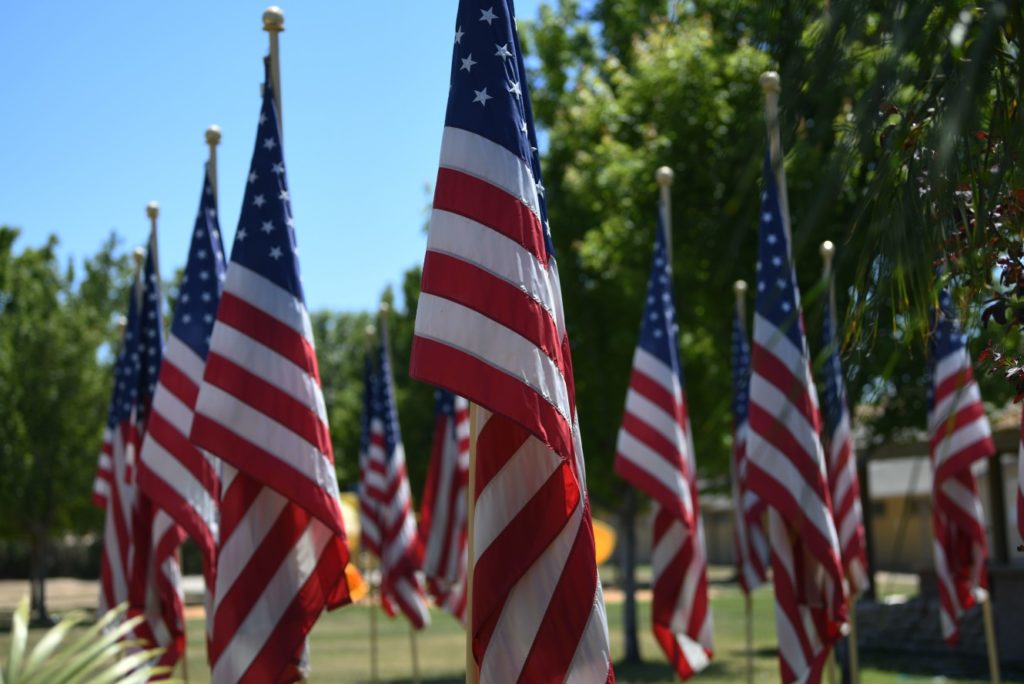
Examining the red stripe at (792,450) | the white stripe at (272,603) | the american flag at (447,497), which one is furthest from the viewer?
the american flag at (447,497)

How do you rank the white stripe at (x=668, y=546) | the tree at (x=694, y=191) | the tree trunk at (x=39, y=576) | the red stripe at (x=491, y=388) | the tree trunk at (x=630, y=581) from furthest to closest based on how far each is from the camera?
the tree trunk at (x=39, y=576) < the tree trunk at (x=630, y=581) < the white stripe at (x=668, y=546) < the red stripe at (x=491, y=388) < the tree at (x=694, y=191)

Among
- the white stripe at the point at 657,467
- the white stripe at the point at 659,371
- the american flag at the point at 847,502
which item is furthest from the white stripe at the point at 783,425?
the american flag at the point at 847,502

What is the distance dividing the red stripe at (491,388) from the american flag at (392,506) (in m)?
11.3

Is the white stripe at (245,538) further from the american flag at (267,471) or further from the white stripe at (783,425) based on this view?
the white stripe at (783,425)

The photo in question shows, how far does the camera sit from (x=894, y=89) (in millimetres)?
2848

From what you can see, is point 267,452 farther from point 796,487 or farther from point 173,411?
point 796,487

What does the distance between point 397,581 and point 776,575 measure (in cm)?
766

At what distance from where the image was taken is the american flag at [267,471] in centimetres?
707


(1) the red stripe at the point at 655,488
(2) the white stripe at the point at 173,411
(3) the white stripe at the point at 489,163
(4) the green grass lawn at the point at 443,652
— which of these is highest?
(3) the white stripe at the point at 489,163

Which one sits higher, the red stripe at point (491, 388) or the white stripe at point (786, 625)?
the red stripe at point (491, 388)

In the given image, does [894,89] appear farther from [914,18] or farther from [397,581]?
[397,581]

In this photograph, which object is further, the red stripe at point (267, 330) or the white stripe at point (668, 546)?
the white stripe at point (668, 546)

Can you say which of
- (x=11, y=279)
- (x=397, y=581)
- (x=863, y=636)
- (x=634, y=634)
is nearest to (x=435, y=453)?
(x=397, y=581)

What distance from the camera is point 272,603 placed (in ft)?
23.4
